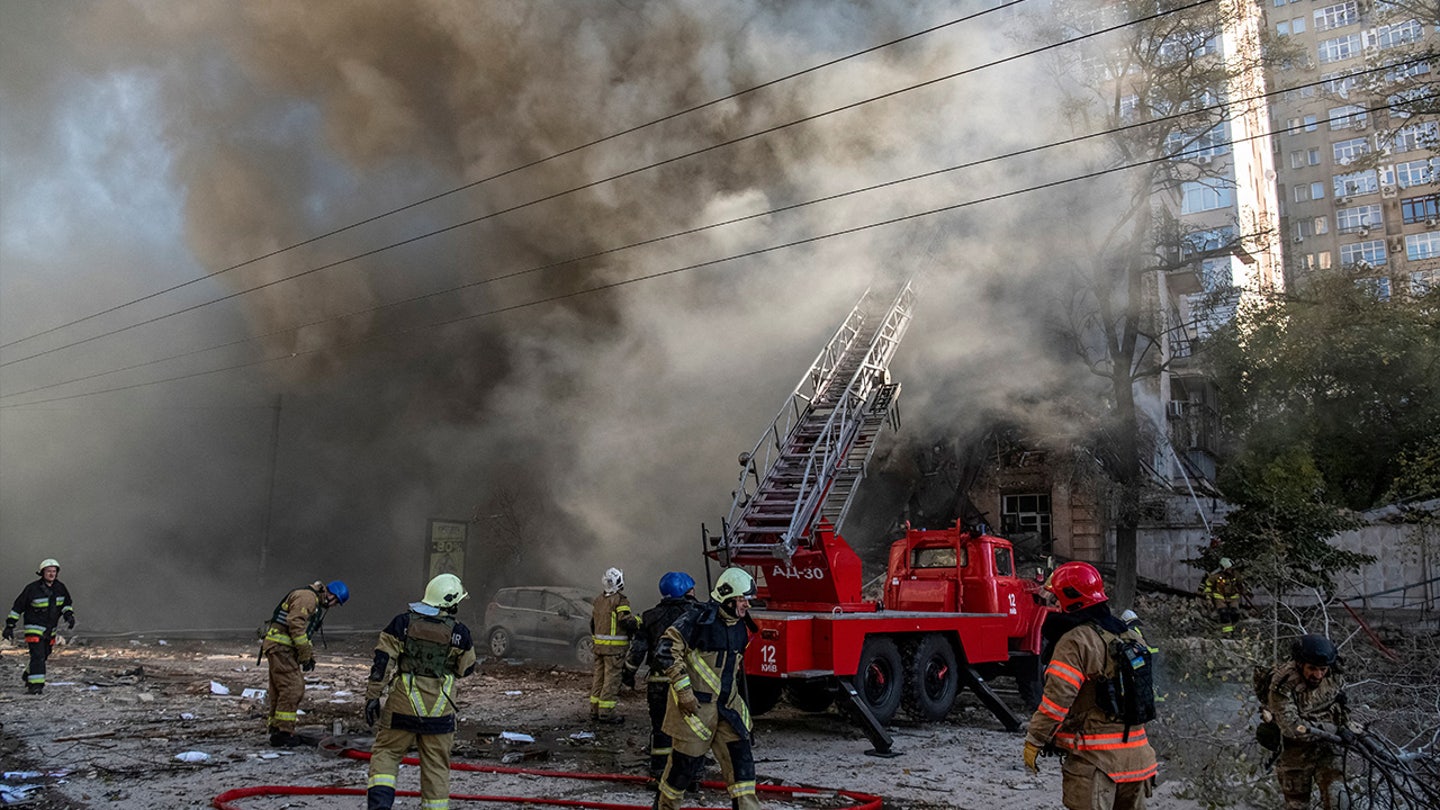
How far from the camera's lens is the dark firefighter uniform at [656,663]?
20.8ft

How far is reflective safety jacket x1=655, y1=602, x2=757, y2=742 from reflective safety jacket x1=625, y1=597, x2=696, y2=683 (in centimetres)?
144

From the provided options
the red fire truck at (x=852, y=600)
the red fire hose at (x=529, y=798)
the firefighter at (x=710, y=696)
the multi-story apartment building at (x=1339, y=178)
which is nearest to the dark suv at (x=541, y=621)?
the red fire truck at (x=852, y=600)

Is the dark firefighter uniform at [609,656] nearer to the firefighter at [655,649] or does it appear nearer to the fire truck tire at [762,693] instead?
the fire truck tire at [762,693]

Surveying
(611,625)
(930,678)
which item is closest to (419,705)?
(611,625)

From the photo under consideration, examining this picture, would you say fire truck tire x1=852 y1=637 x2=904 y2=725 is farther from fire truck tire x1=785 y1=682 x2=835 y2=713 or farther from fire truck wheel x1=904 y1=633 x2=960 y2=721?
fire truck tire x1=785 y1=682 x2=835 y2=713

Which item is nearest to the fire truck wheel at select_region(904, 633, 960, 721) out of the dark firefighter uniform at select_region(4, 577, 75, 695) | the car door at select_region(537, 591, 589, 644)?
the car door at select_region(537, 591, 589, 644)

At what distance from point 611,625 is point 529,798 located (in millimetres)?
3146

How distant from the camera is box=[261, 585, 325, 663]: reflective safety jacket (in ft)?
23.1

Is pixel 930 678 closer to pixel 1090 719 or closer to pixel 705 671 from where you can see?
pixel 705 671

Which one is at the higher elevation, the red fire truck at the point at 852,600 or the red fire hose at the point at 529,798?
the red fire truck at the point at 852,600

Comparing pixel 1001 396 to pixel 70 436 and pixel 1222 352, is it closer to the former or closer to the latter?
pixel 1222 352

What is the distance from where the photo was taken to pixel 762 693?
27.7ft

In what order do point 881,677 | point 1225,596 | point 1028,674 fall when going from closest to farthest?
point 881,677 < point 1028,674 < point 1225,596

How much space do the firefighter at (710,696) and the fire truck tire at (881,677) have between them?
131 inches
